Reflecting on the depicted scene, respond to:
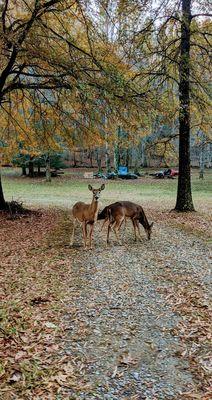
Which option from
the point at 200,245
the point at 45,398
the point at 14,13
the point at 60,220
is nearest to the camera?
the point at 45,398

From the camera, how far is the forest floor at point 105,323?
155 inches

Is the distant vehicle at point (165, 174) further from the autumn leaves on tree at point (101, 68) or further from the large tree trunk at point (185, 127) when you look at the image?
the large tree trunk at point (185, 127)

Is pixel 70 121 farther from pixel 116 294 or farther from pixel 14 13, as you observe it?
pixel 116 294

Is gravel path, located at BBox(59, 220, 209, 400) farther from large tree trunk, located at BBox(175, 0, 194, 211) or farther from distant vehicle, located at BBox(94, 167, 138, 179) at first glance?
distant vehicle, located at BBox(94, 167, 138, 179)

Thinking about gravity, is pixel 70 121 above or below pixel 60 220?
above

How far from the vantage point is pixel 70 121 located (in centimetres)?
1549

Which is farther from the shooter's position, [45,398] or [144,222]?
[144,222]

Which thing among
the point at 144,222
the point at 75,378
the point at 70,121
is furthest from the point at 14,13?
the point at 75,378

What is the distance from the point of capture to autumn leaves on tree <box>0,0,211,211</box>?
10.7 metres

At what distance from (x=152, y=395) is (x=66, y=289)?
3257 mm

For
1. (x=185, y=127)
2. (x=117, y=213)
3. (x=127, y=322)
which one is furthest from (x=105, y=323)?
(x=185, y=127)

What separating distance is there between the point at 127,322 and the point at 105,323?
0.96 feet

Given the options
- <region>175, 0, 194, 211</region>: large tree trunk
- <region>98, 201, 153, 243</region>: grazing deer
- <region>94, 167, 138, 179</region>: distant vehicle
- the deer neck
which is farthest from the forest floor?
<region>94, 167, 138, 179</region>: distant vehicle

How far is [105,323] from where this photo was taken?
5.35 m
